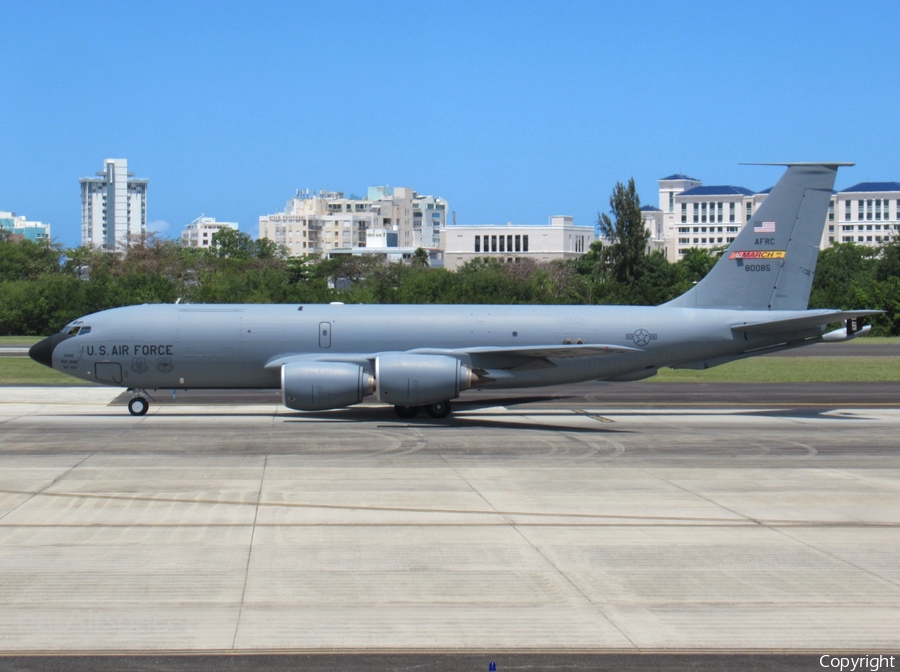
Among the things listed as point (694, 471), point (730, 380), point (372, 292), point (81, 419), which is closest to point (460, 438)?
point (694, 471)

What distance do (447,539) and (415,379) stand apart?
1466cm

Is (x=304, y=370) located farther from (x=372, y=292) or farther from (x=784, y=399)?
(x=372, y=292)

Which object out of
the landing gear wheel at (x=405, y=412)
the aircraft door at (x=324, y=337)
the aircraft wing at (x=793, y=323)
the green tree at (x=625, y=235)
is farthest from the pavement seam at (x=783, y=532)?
the green tree at (x=625, y=235)

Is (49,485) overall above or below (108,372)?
below

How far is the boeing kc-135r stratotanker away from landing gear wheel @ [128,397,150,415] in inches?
1.6

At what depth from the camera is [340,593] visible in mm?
11891

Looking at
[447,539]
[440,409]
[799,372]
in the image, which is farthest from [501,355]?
[799,372]

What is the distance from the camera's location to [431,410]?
31.6m

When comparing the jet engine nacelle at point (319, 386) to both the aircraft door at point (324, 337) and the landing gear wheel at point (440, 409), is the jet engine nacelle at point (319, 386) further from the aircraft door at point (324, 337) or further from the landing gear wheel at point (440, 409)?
the landing gear wheel at point (440, 409)

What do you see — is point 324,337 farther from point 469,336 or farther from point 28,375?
point 28,375

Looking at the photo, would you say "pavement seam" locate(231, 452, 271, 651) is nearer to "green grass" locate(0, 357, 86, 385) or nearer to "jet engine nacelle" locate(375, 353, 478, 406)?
"jet engine nacelle" locate(375, 353, 478, 406)

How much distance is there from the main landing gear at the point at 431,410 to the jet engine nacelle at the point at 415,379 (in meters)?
1.68

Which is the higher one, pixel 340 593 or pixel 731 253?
pixel 731 253

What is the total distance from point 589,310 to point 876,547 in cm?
1909
